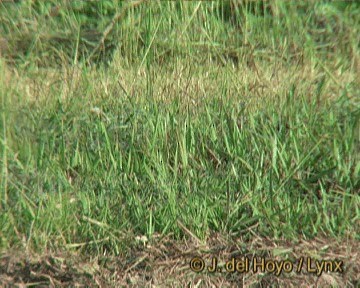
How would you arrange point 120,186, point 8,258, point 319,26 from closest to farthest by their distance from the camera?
point 8,258 → point 120,186 → point 319,26

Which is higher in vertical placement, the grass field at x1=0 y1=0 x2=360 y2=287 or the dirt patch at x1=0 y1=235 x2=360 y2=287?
the grass field at x1=0 y1=0 x2=360 y2=287

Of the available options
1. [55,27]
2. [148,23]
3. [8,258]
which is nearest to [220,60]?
[148,23]

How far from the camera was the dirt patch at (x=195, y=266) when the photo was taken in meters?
3.52

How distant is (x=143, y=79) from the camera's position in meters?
4.33

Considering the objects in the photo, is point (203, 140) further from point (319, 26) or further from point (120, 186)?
point (319, 26)

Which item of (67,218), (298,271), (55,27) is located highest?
(55,27)

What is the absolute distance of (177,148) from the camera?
3912 millimetres

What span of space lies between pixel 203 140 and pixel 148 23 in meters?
1.00

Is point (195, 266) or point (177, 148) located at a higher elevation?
point (177, 148)

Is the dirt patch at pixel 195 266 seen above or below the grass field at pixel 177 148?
below

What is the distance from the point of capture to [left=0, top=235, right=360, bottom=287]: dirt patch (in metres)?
3.52

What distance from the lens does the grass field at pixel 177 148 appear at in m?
3.59

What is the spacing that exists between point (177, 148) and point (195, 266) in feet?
2.03

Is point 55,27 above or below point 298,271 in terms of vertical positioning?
above
